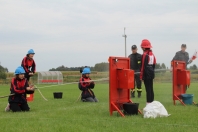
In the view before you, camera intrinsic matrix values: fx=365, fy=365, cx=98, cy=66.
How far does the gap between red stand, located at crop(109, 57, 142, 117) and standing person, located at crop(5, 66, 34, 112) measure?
2621mm

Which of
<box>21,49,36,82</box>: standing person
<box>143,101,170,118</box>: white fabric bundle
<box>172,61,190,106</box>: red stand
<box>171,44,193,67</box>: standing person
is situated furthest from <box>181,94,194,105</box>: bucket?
<box>21,49,36,82</box>: standing person

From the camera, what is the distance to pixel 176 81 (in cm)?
1197

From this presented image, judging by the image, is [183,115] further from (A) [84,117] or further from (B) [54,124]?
(B) [54,124]

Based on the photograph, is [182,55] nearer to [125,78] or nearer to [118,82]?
[118,82]

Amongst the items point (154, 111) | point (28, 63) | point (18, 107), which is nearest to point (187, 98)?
point (154, 111)

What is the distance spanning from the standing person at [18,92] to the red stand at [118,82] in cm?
262

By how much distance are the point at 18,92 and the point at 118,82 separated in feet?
9.93

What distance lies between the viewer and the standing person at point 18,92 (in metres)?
10.4

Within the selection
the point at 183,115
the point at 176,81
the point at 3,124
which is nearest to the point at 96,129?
the point at 3,124

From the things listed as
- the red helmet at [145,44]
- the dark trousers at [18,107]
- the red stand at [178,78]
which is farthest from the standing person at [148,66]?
the dark trousers at [18,107]

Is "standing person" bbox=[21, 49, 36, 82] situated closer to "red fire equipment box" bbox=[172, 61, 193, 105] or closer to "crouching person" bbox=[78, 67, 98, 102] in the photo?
"crouching person" bbox=[78, 67, 98, 102]

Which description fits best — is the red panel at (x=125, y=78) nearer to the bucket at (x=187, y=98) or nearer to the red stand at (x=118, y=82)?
the red stand at (x=118, y=82)

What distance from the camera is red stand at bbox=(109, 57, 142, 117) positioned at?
29.3ft

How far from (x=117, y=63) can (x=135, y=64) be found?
6.67 meters
